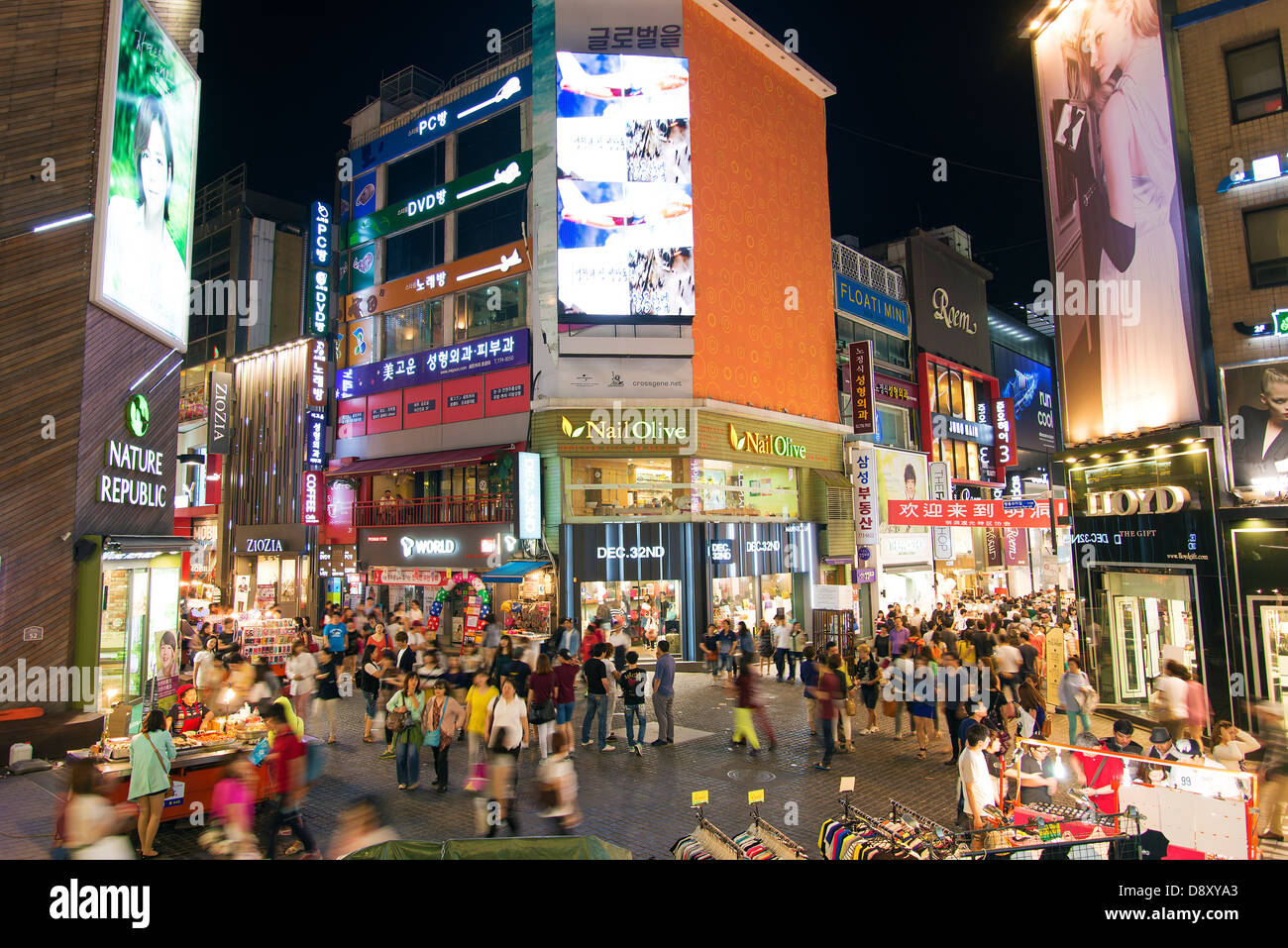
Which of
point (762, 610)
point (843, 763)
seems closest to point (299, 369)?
point (762, 610)

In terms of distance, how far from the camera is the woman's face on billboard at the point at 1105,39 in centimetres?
1579

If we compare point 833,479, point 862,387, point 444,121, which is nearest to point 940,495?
point 862,387

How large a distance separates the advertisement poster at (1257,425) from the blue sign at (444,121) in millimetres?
22594

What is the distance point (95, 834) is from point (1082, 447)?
63.4ft

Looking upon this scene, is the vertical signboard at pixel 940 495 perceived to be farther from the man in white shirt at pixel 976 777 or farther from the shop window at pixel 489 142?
the man in white shirt at pixel 976 777

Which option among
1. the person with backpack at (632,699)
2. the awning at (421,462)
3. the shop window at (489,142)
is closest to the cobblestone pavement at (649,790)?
the person with backpack at (632,699)

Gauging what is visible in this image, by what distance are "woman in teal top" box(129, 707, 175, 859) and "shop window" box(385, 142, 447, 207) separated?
81.4 feet

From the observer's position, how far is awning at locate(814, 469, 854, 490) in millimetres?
28047

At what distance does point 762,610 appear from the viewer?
25.8 meters

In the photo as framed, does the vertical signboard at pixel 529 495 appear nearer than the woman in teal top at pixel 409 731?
No

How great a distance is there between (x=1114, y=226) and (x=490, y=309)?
19109 millimetres

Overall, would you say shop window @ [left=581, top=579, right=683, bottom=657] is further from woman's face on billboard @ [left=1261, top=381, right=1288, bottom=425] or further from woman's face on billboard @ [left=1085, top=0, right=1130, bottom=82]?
woman's face on billboard @ [left=1085, top=0, right=1130, bottom=82]

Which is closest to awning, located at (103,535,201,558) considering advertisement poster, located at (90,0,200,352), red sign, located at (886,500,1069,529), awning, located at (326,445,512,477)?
advertisement poster, located at (90,0,200,352)

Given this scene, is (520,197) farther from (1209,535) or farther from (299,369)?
(1209,535)
